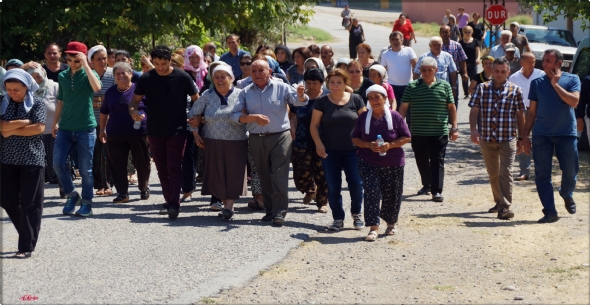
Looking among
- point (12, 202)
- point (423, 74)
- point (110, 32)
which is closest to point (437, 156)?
point (423, 74)

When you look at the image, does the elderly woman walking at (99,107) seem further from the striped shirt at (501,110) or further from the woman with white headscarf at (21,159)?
the striped shirt at (501,110)

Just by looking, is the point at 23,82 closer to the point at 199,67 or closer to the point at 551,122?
the point at 199,67

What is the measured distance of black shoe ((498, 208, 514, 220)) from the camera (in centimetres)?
1009

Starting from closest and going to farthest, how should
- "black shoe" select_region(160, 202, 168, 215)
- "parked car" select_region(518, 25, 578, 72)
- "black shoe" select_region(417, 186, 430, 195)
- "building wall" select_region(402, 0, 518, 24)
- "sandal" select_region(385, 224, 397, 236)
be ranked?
1. "sandal" select_region(385, 224, 397, 236)
2. "black shoe" select_region(160, 202, 168, 215)
3. "black shoe" select_region(417, 186, 430, 195)
4. "parked car" select_region(518, 25, 578, 72)
5. "building wall" select_region(402, 0, 518, 24)

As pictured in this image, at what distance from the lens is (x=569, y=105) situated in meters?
9.76

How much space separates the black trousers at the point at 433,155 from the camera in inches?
441

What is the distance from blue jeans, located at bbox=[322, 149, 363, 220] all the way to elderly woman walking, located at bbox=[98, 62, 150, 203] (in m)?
2.52

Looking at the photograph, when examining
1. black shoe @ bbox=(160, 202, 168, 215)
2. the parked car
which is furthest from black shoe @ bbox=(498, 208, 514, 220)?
the parked car

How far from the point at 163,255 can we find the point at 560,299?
3568mm

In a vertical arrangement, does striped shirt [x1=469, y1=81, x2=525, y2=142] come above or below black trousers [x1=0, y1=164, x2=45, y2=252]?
above

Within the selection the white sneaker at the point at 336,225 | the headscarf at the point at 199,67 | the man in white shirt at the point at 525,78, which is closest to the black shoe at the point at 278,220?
the white sneaker at the point at 336,225

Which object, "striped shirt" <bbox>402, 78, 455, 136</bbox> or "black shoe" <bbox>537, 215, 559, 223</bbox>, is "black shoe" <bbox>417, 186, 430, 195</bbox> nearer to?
"striped shirt" <bbox>402, 78, 455, 136</bbox>

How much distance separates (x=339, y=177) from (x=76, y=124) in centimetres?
308

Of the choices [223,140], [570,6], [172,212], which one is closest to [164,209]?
[172,212]
